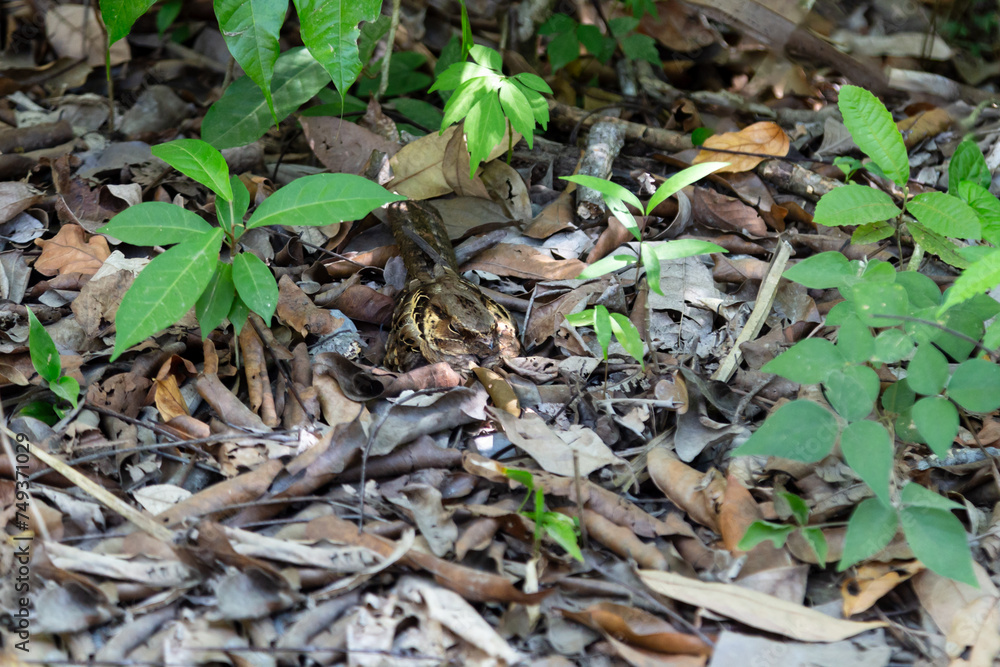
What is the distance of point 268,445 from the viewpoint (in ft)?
7.20

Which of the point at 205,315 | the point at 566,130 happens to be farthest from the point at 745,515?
the point at 566,130

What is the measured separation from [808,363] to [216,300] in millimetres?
1726

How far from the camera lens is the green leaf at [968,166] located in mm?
2701

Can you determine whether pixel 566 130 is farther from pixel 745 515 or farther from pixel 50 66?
pixel 50 66

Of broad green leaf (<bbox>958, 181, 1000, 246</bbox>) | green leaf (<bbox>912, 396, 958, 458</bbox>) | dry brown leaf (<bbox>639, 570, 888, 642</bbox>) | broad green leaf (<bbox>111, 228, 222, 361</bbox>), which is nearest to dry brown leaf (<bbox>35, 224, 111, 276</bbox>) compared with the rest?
broad green leaf (<bbox>111, 228, 222, 361</bbox>)

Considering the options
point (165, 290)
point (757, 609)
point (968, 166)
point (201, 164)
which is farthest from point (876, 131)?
point (165, 290)

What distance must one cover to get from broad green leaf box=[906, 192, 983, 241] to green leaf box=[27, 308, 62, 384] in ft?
9.00

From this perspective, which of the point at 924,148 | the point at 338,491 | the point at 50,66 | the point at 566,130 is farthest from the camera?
the point at 50,66

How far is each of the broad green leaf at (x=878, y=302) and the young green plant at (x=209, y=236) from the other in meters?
1.33

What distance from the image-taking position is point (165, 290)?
1.97 meters

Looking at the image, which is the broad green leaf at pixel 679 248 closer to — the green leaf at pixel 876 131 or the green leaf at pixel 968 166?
the green leaf at pixel 876 131

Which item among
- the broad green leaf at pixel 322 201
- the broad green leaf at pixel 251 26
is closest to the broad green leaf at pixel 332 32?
the broad green leaf at pixel 251 26

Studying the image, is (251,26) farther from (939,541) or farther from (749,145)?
(939,541)

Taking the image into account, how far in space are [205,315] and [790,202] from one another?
2486 millimetres
